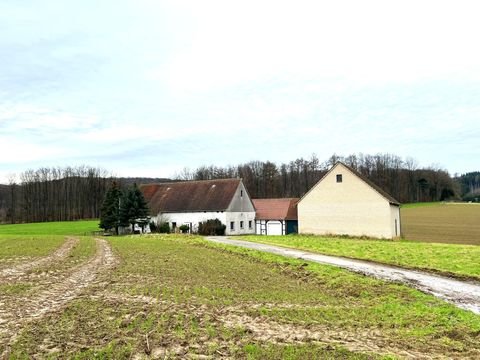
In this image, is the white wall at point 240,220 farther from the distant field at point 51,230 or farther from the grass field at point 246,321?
the grass field at point 246,321

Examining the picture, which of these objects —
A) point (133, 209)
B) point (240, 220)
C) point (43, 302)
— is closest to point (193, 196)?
point (240, 220)

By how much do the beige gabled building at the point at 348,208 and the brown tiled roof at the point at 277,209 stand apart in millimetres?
7617

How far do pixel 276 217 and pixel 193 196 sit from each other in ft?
36.6

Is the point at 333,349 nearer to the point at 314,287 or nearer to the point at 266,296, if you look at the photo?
the point at 266,296

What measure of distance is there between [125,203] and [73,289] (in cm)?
3872

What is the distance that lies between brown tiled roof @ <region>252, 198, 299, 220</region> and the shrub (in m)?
6.46

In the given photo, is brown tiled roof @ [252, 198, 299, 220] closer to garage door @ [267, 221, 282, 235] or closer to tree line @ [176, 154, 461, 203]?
garage door @ [267, 221, 282, 235]

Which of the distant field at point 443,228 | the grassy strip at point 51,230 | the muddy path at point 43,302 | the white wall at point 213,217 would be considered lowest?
the distant field at point 443,228

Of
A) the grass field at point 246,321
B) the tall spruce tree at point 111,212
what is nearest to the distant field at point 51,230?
the tall spruce tree at point 111,212

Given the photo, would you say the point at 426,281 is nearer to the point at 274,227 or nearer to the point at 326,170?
the point at 274,227

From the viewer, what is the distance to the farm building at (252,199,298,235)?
5053 cm

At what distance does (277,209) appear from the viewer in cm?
5266

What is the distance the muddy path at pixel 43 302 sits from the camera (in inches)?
308

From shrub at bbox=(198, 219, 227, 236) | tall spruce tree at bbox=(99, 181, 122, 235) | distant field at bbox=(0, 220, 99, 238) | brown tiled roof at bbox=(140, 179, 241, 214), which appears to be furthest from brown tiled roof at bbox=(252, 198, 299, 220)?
distant field at bbox=(0, 220, 99, 238)
